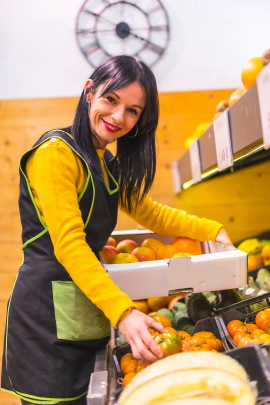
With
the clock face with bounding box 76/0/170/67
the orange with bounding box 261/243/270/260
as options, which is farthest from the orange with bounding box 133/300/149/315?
the clock face with bounding box 76/0/170/67

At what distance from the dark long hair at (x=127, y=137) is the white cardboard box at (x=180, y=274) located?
13.1 inches

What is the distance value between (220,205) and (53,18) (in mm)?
1721

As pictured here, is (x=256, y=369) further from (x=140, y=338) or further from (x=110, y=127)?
(x=110, y=127)

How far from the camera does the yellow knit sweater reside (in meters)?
1.06

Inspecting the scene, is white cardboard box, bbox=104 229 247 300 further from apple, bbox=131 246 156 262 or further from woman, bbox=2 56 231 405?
apple, bbox=131 246 156 262

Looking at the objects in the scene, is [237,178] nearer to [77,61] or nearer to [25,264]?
[77,61]

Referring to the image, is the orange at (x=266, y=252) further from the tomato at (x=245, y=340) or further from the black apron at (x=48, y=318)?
the black apron at (x=48, y=318)

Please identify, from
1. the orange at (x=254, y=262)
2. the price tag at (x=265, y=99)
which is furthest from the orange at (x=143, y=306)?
the price tag at (x=265, y=99)

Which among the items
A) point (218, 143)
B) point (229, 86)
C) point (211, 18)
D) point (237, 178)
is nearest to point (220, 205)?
point (237, 178)

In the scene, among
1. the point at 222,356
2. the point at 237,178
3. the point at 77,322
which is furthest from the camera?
the point at 237,178

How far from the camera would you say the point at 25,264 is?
1.38m

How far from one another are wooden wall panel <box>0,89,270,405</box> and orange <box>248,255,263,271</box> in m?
0.77

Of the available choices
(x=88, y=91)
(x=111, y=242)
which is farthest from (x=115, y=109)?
(x=111, y=242)

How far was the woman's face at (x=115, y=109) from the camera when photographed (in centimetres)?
131
